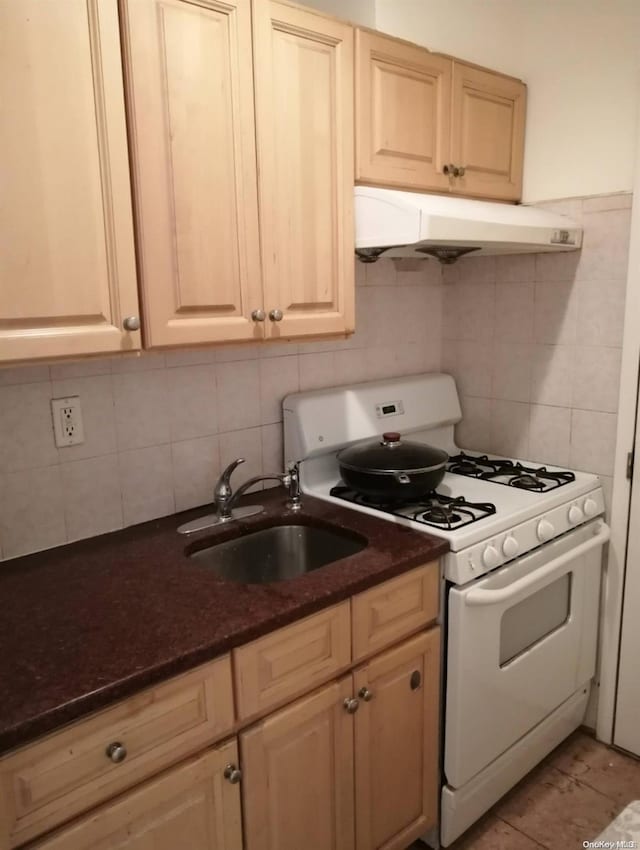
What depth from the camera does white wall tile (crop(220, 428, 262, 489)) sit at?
1.94 m

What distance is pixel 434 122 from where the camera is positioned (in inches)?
73.1

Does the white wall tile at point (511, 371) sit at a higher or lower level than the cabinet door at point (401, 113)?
lower

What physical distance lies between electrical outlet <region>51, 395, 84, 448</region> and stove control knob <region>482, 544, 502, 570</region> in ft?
3.49

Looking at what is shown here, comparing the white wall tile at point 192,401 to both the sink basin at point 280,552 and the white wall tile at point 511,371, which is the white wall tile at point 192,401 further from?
the white wall tile at point 511,371

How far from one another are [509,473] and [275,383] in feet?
2.76

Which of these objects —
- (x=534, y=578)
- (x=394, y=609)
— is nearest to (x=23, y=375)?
(x=394, y=609)

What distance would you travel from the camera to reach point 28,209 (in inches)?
46.1

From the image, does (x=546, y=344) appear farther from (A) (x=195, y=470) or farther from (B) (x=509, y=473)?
(A) (x=195, y=470)

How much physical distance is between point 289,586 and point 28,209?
2.96 ft

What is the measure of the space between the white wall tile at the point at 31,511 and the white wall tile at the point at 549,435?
1.55 m

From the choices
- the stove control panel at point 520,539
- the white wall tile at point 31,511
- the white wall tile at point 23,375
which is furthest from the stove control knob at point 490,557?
the white wall tile at point 23,375

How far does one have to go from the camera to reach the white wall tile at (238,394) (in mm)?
1903

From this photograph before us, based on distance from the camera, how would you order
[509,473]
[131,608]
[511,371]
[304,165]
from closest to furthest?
[131,608]
[304,165]
[509,473]
[511,371]

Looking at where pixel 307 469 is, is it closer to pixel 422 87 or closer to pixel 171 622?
pixel 171 622
